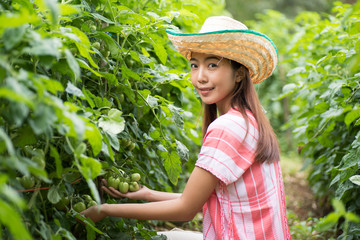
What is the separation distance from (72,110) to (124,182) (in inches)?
27.5

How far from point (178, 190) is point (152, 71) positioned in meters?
1.92

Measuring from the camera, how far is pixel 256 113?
2020 mm

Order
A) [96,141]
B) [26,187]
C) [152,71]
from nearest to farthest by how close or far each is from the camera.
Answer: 1. [96,141]
2. [26,187]
3. [152,71]

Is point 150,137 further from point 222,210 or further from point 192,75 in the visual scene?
point 222,210

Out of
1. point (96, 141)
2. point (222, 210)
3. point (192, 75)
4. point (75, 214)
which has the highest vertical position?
point (192, 75)

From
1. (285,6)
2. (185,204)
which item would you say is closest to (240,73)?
(185,204)

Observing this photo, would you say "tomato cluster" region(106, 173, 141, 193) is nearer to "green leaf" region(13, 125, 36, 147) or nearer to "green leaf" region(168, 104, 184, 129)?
"green leaf" region(168, 104, 184, 129)

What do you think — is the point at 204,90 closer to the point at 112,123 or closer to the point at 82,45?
the point at 112,123

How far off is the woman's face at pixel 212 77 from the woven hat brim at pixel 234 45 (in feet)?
0.18

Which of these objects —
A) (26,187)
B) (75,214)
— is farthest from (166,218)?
(26,187)

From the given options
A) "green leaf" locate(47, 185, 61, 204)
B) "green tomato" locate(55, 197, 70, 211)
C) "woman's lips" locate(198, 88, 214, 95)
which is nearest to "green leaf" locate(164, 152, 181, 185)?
"woman's lips" locate(198, 88, 214, 95)

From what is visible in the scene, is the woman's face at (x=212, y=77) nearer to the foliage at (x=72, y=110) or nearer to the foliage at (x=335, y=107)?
the foliage at (x=72, y=110)

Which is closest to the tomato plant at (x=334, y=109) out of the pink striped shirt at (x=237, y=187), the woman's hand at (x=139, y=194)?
the pink striped shirt at (x=237, y=187)

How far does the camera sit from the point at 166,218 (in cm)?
182
